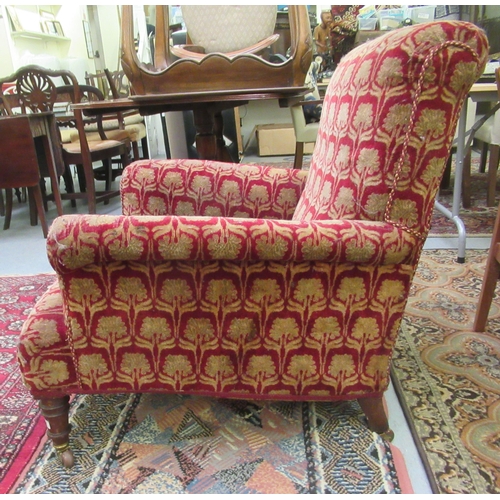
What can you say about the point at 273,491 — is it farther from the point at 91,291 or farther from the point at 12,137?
the point at 12,137

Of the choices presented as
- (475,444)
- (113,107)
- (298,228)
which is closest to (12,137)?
(113,107)

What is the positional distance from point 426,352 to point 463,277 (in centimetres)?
65

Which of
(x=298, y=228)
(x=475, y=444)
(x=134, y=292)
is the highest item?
(x=298, y=228)

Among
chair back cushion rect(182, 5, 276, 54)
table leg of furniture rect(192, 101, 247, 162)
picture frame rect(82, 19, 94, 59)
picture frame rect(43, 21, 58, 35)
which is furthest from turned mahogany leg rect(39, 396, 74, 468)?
picture frame rect(82, 19, 94, 59)

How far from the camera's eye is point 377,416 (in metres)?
1.01

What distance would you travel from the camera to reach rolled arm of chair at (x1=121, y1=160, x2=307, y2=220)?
4.35 feet

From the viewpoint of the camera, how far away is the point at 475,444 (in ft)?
3.28

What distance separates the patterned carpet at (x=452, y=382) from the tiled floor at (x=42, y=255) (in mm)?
27

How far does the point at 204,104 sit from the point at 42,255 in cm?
144

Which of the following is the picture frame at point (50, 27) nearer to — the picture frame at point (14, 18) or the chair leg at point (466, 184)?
the picture frame at point (14, 18)

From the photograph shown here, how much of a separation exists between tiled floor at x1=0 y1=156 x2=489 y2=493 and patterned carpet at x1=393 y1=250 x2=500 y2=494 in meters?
0.03

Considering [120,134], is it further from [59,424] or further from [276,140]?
[59,424]

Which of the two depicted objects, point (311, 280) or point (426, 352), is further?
point (426, 352)

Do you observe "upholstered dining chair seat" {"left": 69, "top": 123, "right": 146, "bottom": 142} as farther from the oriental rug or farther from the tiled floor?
the oriental rug
